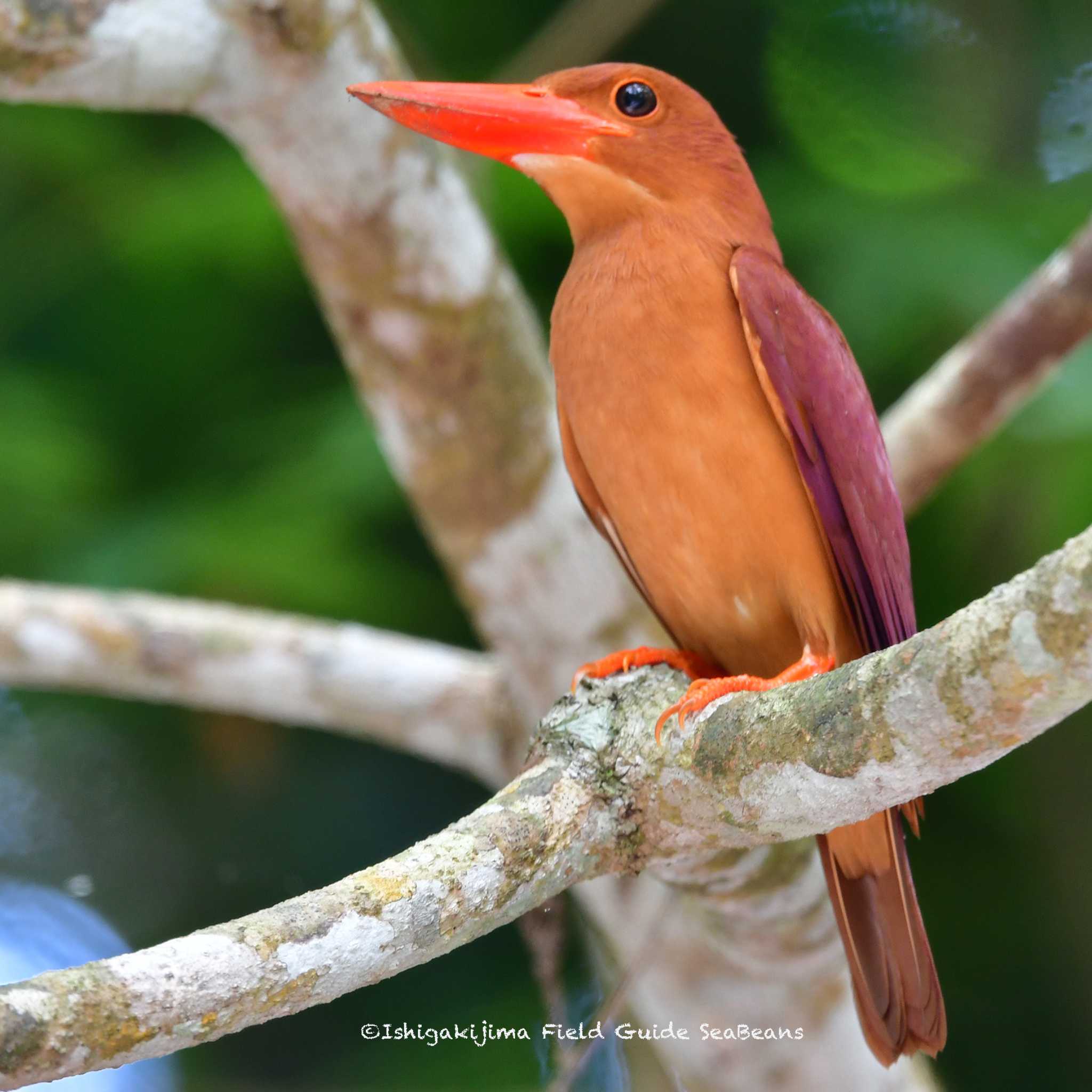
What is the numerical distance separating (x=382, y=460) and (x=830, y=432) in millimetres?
1963

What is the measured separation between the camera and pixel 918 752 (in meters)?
1.14

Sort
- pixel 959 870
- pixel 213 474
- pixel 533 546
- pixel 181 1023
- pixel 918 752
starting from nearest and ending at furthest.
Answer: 1. pixel 181 1023
2. pixel 918 752
3. pixel 533 546
4. pixel 959 870
5. pixel 213 474

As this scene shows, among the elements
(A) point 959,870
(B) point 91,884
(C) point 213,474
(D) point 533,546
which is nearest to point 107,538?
(C) point 213,474

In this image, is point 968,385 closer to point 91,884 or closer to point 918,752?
point 918,752

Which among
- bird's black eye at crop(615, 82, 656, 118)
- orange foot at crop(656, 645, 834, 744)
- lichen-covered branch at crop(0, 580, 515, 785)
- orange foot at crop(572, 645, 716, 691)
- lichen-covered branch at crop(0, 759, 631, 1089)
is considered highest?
bird's black eye at crop(615, 82, 656, 118)

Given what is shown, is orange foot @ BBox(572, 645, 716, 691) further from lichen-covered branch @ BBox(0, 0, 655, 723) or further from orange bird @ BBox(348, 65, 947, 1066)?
lichen-covered branch @ BBox(0, 0, 655, 723)

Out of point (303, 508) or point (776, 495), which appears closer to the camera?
point (776, 495)

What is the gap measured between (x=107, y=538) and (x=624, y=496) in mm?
2109

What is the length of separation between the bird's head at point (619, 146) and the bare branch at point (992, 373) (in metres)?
0.71

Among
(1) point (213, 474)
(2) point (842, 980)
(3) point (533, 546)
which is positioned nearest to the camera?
(2) point (842, 980)

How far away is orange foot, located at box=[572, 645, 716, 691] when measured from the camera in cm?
181

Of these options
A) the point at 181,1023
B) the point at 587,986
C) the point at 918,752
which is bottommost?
the point at 181,1023

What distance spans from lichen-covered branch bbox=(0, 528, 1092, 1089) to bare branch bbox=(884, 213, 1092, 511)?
1171 mm

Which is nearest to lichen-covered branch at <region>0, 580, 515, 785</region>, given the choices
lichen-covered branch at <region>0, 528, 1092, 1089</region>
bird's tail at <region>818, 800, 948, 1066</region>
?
bird's tail at <region>818, 800, 948, 1066</region>
